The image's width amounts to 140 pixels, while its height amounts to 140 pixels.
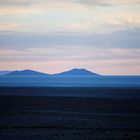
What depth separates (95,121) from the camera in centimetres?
3891

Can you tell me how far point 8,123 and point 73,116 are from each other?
755cm

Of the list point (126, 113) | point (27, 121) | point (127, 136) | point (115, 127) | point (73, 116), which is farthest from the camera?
point (126, 113)

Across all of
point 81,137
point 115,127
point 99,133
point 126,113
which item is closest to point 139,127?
point 115,127

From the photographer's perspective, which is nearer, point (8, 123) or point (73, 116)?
point (8, 123)

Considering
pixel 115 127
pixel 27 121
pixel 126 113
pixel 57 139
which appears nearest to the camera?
pixel 57 139

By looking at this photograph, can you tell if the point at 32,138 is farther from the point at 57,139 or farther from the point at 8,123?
the point at 8,123

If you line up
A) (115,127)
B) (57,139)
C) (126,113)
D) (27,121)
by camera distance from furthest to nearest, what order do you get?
1. (126,113)
2. (27,121)
3. (115,127)
4. (57,139)

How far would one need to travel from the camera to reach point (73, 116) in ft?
141

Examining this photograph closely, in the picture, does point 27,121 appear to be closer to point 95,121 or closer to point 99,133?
point 95,121

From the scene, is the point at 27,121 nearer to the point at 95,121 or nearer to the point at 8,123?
the point at 8,123

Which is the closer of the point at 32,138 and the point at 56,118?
the point at 32,138

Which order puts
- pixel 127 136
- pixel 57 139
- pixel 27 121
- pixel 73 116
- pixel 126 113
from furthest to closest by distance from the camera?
pixel 126 113 → pixel 73 116 → pixel 27 121 → pixel 127 136 → pixel 57 139

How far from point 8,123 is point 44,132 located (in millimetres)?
6387

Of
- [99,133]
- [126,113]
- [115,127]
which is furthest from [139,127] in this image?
[126,113]
